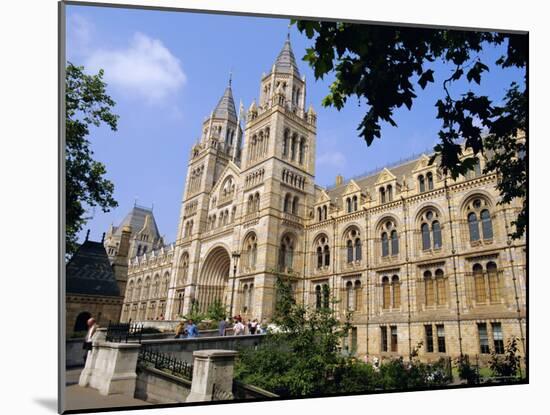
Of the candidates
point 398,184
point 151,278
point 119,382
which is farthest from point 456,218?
point 151,278

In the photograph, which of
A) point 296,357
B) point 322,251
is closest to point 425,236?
point 322,251

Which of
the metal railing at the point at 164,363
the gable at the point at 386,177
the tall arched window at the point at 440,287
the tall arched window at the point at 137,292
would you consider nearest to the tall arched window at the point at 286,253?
the gable at the point at 386,177

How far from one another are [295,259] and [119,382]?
19432 mm

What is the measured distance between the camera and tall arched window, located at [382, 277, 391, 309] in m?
22.0

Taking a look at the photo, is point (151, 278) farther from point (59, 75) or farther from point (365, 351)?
point (59, 75)

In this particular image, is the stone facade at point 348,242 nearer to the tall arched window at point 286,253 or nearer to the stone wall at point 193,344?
the tall arched window at point 286,253

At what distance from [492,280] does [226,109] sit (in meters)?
30.7

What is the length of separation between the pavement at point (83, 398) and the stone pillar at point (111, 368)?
0.18m

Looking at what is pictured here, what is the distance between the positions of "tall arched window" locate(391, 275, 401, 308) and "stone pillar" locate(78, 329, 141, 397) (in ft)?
52.0

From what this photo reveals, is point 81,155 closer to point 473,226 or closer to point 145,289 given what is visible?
point 473,226

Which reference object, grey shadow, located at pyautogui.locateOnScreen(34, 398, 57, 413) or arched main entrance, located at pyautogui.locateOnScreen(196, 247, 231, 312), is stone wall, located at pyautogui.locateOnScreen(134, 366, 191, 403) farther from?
arched main entrance, located at pyautogui.locateOnScreen(196, 247, 231, 312)

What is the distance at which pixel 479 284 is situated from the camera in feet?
60.7

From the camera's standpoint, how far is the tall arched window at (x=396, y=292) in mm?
21569

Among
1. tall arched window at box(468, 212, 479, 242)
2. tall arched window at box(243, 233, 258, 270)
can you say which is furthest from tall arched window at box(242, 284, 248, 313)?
tall arched window at box(468, 212, 479, 242)
